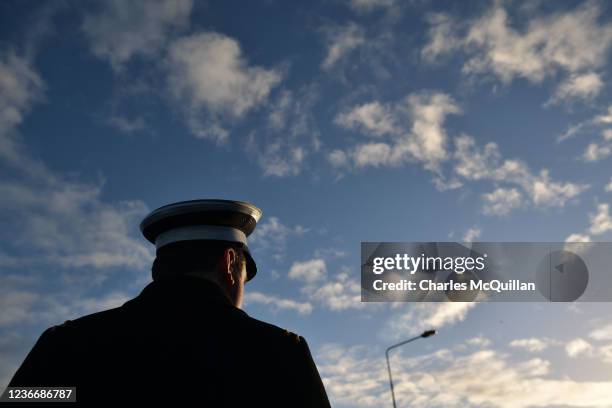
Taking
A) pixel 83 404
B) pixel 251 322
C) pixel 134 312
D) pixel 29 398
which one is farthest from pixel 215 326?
pixel 29 398

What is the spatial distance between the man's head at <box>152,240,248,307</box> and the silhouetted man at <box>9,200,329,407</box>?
2cm

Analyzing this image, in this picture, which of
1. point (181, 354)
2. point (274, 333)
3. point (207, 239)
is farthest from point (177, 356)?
point (207, 239)

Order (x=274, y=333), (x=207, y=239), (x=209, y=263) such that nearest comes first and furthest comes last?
(x=274, y=333) → (x=209, y=263) → (x=207, y=239)

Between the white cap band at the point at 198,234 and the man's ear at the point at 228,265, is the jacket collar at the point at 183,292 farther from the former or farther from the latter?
the white cap band at the point at 198,234

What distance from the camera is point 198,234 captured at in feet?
13.9

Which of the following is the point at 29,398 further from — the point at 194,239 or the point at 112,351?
the point at 194,239

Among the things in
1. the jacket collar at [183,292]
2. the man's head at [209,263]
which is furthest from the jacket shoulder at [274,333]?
the man's head at [209,263]

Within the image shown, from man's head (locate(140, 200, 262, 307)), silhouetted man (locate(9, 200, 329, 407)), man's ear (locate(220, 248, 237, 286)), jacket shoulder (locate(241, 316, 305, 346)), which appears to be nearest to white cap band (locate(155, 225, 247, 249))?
man's head (locate(140, 200, 262, 307))

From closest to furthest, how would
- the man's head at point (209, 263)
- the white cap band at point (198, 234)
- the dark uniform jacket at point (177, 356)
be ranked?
the dark uniform jacket at point (177, 356)
the man's head at point (209, 263)
the white cap band at point (198, 234)

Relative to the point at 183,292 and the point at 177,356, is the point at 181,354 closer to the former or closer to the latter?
the point at 177,356

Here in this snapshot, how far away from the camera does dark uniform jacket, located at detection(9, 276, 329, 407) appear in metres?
3.16

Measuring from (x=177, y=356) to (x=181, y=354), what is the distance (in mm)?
24

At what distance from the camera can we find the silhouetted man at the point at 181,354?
317 centimetres

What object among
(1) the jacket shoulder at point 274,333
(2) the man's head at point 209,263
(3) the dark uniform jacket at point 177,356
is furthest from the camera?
(2) the man's head at point 209,263
